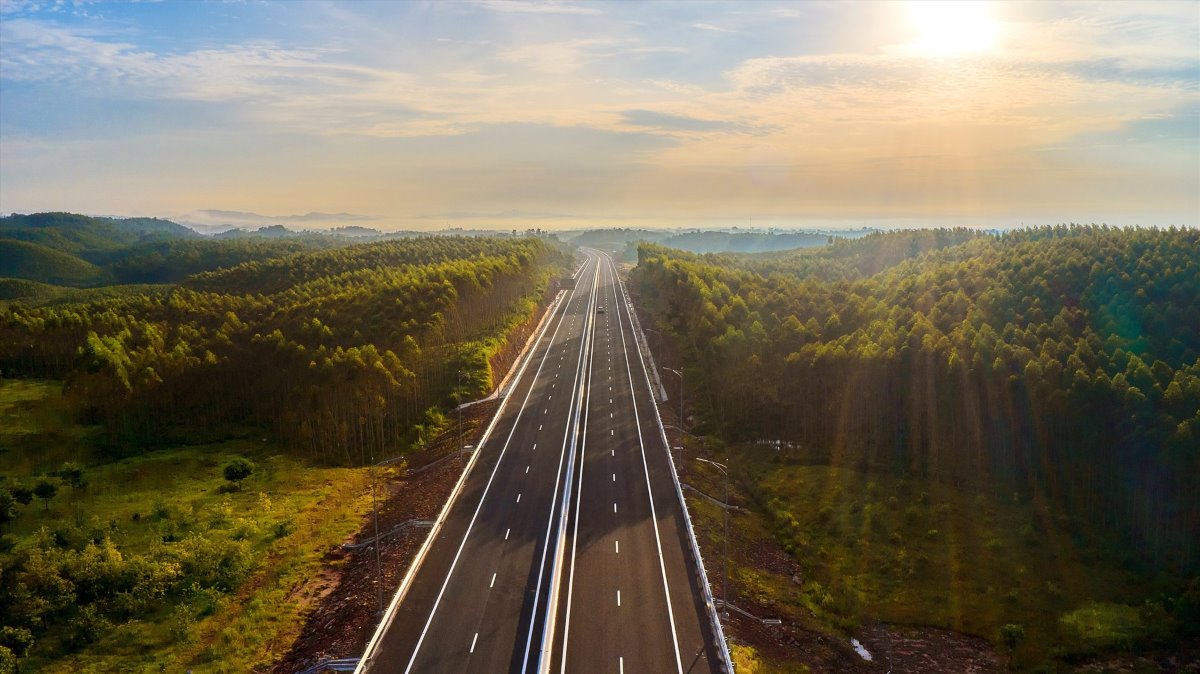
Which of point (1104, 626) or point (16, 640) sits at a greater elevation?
point (16, 640)

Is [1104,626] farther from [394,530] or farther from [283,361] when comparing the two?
[283,361]

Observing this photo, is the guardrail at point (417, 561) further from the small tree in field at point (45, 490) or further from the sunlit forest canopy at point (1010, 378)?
the small tree in field at point (45, 490)

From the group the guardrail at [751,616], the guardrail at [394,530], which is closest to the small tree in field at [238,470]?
the guardrail at [394,530]

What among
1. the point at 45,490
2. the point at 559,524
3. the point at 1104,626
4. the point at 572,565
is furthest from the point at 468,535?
the point at 1104,626

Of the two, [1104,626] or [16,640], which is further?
[1104,626]

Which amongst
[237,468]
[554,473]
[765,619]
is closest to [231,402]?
[237,468]

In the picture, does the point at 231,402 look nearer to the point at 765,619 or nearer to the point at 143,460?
the point at 143,460
